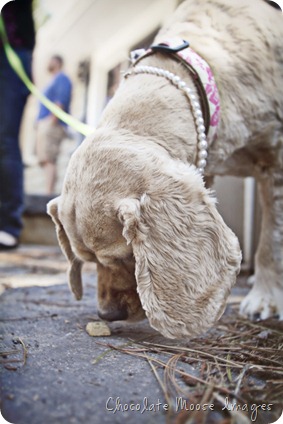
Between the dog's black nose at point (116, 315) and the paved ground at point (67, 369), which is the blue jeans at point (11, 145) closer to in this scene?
the paved ground at point (67, 369)

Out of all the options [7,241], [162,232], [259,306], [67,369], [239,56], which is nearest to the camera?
[67,369]

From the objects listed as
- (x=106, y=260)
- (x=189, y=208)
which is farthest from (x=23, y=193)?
(x=189, y=208)

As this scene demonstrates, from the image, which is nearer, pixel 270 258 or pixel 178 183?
pixel 178 183

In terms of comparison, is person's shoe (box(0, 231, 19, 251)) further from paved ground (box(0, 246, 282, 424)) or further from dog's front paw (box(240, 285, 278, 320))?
dog's front paw (box(240, 285, 278, 320))

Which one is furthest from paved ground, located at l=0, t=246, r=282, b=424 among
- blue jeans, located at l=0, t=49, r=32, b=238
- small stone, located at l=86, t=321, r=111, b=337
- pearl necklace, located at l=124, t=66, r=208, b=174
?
blue jeans, located at l=0, t=49, r=32, b=238

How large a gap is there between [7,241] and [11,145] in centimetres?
57

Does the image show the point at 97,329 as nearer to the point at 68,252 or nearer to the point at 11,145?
the point at 68,252

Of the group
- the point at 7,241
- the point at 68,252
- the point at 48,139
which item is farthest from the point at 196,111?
the point at 7,241

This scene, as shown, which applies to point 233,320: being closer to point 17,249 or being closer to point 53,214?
point 53,214

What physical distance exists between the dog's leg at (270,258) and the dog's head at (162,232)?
0.57 m

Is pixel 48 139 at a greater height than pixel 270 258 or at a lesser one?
greater

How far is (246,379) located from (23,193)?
6.65ft

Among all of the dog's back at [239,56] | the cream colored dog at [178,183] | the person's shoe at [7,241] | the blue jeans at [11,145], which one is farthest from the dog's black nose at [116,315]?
the person's shoe at [7,241]

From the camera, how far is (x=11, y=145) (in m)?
2.39
